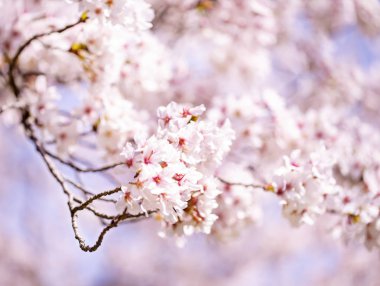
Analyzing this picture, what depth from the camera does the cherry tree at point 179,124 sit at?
2230 mm

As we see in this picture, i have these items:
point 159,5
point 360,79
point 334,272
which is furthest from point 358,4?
point 334,272

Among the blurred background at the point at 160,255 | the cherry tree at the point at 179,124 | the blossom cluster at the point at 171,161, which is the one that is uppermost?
the blossom cluster at the point at 171,161

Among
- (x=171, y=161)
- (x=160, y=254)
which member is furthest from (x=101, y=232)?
(x=160, y=254)

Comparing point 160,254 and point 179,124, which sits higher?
point 179,124

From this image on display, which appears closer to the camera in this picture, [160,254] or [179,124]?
[179,124]

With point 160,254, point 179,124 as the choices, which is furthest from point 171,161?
point 160,254

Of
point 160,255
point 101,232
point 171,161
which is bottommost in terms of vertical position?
point 160,255

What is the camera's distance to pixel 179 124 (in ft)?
7.24

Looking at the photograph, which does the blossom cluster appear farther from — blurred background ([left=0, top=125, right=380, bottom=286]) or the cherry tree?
blurred background ([left=0, top=125, right=380, bottom=286])

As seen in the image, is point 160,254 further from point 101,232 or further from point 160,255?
point 101,232

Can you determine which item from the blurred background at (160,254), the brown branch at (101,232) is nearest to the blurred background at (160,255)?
the blurred background at (160,254)

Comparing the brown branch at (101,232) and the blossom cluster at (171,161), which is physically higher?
the blossom cluster at (171,161)

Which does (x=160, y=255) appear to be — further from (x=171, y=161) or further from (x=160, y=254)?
(x=171, y=161)

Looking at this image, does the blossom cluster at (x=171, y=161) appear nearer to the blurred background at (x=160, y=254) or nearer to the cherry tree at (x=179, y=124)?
the cherry tree at (x=179, y=124)
